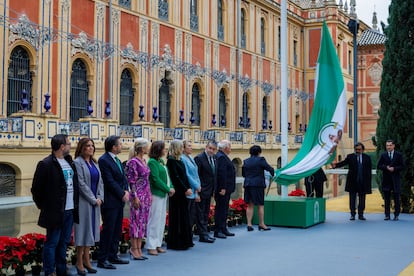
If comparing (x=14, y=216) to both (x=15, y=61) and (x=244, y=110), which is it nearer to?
(x=15, y=61)

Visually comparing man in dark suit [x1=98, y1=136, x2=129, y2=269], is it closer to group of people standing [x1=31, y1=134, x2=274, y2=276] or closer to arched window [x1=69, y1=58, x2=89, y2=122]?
group of people standing [x1=31, y1=134, x2=274, y2=276]

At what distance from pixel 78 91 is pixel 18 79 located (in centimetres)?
287

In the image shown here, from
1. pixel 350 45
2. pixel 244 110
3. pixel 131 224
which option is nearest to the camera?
pixel 131 224

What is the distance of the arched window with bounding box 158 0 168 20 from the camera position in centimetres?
2551

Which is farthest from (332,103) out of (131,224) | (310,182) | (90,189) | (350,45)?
(350,45)

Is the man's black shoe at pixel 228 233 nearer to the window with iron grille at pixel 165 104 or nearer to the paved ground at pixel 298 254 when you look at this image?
the paved ground at pixel 298 254

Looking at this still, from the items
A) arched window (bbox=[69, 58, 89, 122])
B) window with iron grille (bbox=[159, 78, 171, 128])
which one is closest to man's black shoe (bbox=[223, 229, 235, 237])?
arched window (bbox=[69, 58, 89, 122])

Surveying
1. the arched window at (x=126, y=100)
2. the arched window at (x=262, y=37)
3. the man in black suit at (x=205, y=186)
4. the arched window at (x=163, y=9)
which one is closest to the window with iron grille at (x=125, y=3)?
the arched window at (x=163, y=9)

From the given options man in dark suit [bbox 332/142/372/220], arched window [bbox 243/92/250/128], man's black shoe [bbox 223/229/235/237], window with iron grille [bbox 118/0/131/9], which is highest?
window with iron grille [bbox 118/0/131/9]

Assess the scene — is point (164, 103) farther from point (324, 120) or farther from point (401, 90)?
point (324, 120)

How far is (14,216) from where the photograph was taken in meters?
8.34

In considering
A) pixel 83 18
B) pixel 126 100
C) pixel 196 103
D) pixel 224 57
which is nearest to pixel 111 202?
pixel 83 18

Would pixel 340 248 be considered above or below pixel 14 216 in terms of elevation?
below

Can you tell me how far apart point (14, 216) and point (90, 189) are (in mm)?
1255
